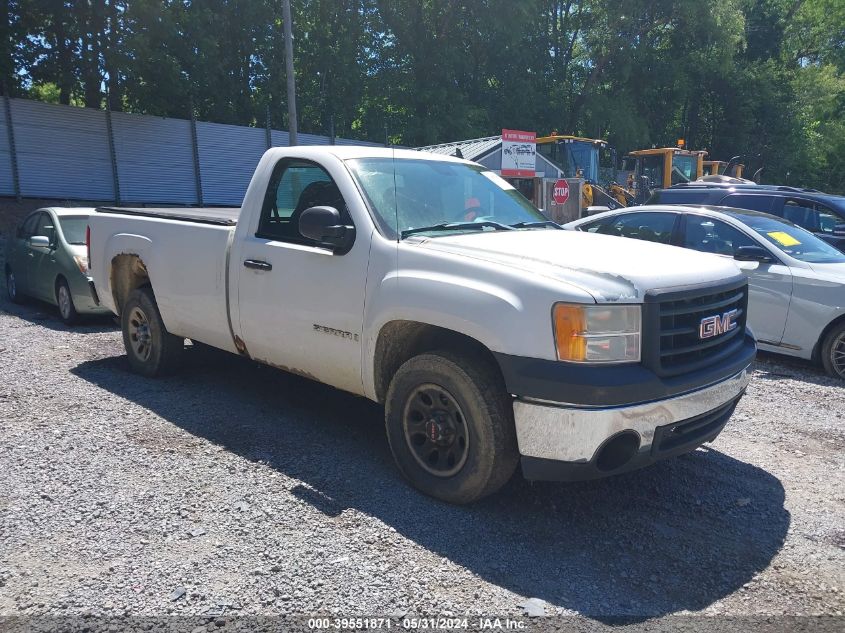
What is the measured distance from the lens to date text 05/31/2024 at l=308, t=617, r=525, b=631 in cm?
283

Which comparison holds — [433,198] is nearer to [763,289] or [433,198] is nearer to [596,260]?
[596,260]

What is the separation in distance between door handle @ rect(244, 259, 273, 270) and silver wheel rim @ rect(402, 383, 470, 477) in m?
1.49

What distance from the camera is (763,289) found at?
7.16 metres

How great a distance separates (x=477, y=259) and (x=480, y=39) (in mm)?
35595

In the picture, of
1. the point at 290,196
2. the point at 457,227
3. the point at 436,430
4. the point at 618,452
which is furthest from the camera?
the point at 290,196

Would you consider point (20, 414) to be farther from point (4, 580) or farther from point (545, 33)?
point (545, 33)

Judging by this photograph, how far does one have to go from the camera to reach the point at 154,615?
9.46 ft

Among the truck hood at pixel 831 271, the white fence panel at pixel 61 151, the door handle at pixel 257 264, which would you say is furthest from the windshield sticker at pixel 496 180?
the white fence panel at pixel 61 151

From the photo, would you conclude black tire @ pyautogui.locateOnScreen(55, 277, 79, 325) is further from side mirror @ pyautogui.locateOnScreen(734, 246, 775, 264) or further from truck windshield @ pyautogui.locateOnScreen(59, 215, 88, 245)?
side mirror @ pyautogui.locateOnScreen(734, 246, 775, 264)

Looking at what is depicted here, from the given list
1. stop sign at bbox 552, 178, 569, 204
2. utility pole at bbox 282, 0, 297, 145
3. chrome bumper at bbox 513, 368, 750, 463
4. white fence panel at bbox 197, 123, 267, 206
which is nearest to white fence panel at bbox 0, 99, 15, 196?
white fence panel at bbox 197, 123, 267, 206

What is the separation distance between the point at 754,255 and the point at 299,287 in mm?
5024

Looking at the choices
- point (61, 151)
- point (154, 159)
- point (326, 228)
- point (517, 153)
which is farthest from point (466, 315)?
point (154, 159)

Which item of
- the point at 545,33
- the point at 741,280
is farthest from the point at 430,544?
the point at 545,33

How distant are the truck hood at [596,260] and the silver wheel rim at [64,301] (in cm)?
654
